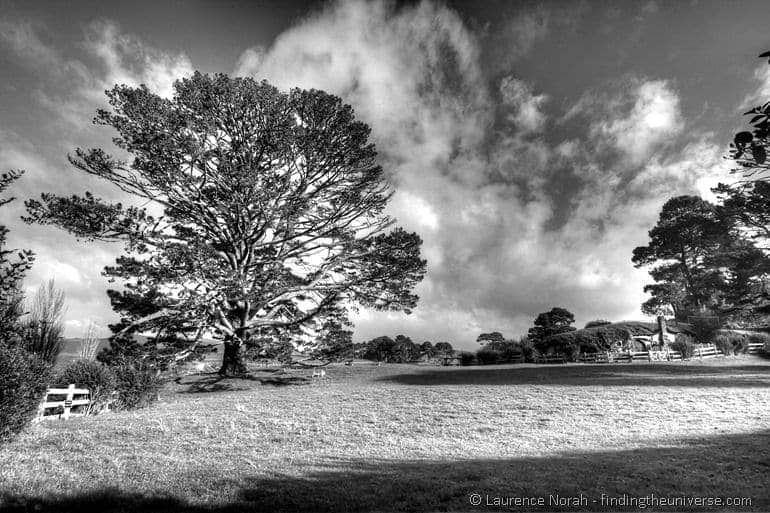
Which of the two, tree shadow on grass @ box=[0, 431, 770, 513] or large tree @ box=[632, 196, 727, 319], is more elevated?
large tree @ box=[632, 196, 727, 319]

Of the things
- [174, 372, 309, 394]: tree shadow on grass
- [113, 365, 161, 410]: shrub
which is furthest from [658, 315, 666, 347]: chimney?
[113, 365, 161, 410]: shrub

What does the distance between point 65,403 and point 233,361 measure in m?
9.06

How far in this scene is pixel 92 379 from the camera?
14.4 m

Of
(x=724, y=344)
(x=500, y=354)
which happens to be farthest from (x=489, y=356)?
(x=724, y=344)

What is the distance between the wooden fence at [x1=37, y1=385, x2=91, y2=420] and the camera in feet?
41.8

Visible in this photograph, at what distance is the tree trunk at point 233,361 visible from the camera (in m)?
21.7

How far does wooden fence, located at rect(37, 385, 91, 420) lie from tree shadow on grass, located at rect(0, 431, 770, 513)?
382 inches

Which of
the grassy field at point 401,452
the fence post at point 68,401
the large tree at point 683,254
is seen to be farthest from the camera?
the large tree at point 683,254

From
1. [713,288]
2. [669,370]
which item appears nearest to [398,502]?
[669,370]

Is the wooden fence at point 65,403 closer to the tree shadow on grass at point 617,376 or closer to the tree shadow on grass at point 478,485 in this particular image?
the tree shadow on grass at point 478,485

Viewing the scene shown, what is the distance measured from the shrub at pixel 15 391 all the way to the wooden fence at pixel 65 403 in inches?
173

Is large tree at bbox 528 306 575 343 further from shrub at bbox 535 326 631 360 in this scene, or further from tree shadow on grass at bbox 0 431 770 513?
tree shadow on grass at bbox 0 431 770 513

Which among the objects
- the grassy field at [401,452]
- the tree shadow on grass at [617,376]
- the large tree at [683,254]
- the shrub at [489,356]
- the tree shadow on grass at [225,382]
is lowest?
the grassy field at [401,452]

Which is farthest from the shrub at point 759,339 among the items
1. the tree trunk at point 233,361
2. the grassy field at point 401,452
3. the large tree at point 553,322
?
the tree trunk at point 233,361
